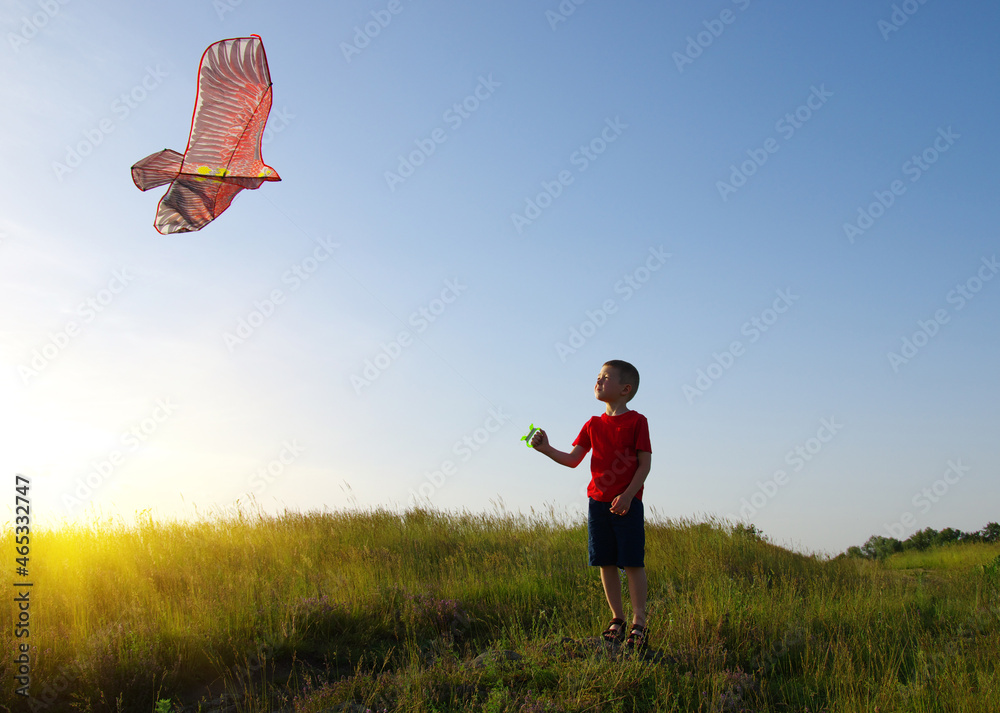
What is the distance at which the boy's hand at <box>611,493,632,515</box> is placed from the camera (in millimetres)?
4586

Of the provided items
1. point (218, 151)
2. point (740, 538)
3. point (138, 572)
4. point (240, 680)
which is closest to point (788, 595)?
point (740, 538)

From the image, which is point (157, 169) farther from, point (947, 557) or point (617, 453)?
point (947, 557)

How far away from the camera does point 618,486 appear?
188 inches

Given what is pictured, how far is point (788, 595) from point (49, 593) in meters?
6.79

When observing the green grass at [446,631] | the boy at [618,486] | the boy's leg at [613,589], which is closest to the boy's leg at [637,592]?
the boy at [618,486]

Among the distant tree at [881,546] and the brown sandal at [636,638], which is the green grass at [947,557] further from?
the brown sandal at [636,638]

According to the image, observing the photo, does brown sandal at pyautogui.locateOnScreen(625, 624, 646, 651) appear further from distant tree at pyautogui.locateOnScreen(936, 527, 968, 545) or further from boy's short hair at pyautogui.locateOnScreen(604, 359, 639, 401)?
distant tree at pyautogui.locateOnScreen(936, 527, 968, 545)

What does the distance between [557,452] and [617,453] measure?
438 millimetres

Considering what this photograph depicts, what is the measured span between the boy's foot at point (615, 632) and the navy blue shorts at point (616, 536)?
42 cm

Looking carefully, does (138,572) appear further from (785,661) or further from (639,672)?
(785,661)

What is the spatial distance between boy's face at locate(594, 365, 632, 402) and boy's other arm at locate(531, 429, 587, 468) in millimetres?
440

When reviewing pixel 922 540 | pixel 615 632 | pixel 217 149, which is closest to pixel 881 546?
pixel 922 540

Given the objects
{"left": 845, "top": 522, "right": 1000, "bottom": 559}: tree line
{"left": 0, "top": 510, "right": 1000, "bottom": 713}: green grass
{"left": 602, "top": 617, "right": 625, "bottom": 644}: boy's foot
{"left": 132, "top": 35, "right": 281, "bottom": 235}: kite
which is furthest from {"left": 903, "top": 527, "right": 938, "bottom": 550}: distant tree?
{"left": 132, "top": 35, "right": 281, "bottom": 235}: kite

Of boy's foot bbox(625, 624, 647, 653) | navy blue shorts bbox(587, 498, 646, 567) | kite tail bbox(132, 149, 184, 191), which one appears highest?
kite tail bbox(132, 149, 184, 191)
